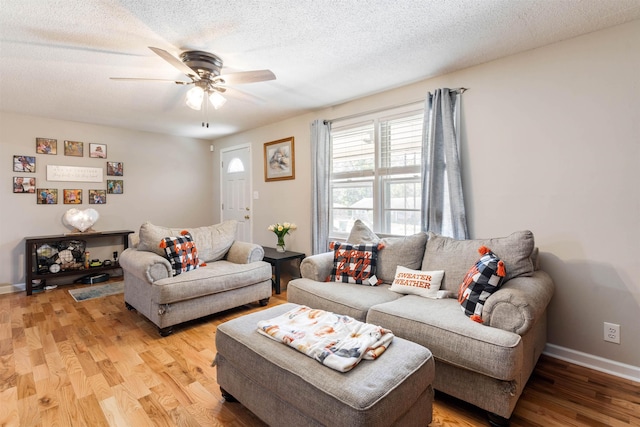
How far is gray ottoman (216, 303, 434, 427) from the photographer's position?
1183 millimetres

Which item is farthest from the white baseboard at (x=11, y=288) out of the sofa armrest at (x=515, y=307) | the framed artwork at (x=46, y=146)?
the sofa armrest at (x=515, y=307)

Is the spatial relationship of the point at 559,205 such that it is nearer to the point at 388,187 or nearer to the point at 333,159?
the point at 388,187

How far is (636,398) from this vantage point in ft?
6.02

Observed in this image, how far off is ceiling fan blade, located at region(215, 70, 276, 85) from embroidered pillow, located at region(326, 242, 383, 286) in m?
1.57

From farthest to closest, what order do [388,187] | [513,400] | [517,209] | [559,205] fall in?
[388,187] → [517,209] → [559,205] → [513,400]

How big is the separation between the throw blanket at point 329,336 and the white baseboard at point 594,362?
1.67m

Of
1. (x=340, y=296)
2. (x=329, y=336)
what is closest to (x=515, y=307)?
(x=329, y=336)

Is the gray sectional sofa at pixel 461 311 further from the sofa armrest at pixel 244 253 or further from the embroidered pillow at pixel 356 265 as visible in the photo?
the sofa armrest at pixel 244 253

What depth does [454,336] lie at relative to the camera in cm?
168

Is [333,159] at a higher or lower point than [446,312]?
higher

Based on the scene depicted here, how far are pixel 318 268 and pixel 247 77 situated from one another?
167 centimetres

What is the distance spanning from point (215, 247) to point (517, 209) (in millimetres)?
2974

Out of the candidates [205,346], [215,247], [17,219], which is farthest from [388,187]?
[17,219]

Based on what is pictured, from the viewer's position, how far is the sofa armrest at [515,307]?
1.64 m
